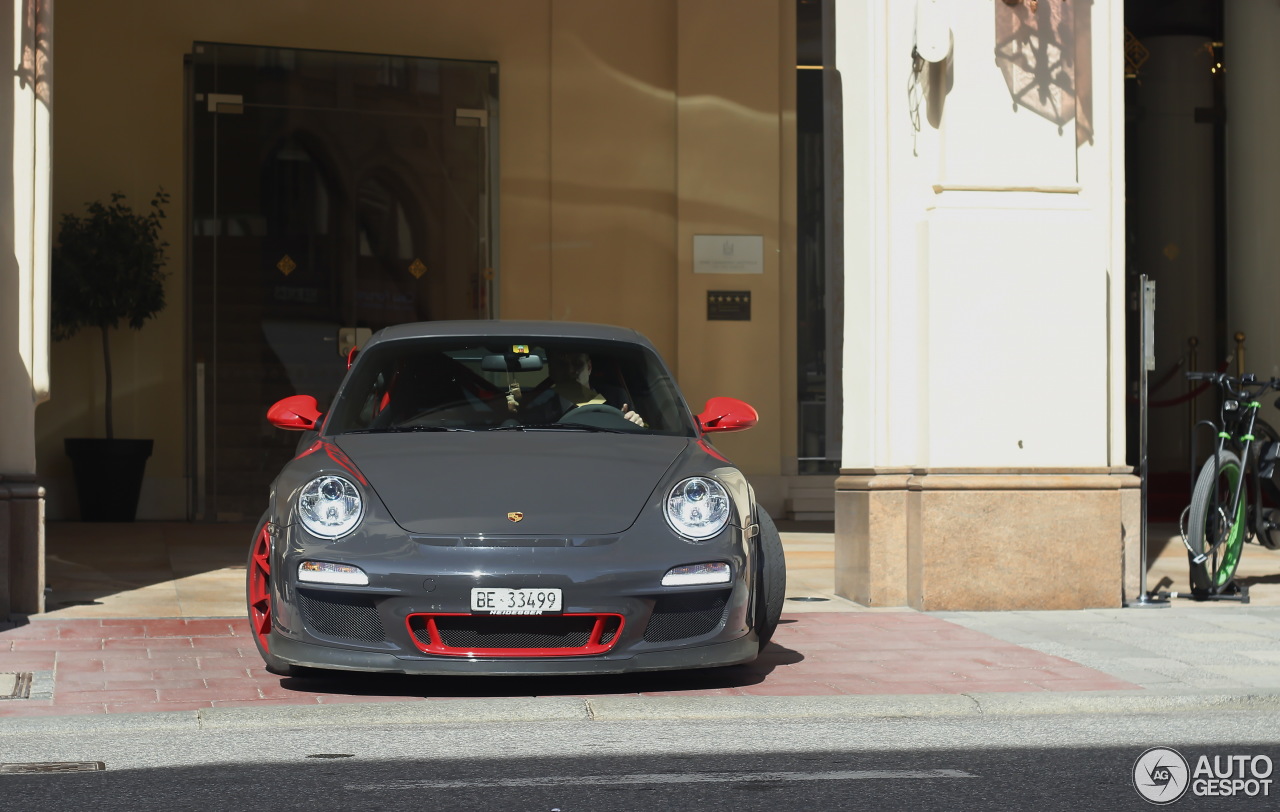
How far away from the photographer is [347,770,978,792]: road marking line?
4.51 meters

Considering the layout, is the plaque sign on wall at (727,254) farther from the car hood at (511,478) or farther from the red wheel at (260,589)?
the red wheel at (260,589)

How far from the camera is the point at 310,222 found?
582 inches

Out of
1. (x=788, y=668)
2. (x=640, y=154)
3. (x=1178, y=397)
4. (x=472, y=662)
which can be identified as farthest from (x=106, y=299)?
(x=1178, y=397)

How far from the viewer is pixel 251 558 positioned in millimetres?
6406

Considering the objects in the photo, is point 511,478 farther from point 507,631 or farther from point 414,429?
point 414,429

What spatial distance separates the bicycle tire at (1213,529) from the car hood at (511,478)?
3953 millimetres

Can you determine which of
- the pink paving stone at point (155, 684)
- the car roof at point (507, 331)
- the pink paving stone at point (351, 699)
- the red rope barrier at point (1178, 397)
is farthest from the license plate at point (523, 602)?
the red rope barrier at point (1178, 397)

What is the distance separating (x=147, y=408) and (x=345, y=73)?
356cm

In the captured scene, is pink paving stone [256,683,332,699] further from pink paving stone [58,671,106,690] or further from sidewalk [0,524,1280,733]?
pink paving stone [58,671,106,690]

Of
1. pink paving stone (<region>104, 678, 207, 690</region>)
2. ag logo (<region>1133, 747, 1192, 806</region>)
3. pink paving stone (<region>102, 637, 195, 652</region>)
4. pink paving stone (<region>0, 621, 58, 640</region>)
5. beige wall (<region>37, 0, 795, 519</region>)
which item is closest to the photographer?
ag logo (<region>1133, 747, 1192, 806</region>)

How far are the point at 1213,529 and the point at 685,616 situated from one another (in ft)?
14.7

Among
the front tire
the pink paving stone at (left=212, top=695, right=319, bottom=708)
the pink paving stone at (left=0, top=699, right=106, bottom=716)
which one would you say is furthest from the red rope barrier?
the pink paving stone at (left=0, top=699, right=106, bottom=716)

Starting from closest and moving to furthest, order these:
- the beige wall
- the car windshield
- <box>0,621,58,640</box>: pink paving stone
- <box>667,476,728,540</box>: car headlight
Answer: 1. <box>667,476,728,540</box>: car headlight
2. the car windshield
3. <box>0,621,58,640</box>: pink paving stone
4. the beige wall

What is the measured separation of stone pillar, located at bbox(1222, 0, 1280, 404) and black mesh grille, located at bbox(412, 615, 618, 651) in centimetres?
1018
